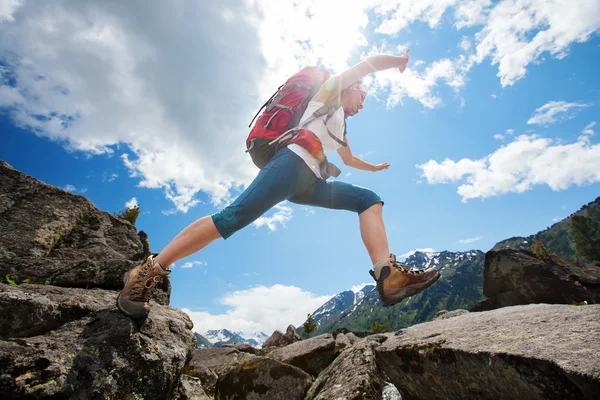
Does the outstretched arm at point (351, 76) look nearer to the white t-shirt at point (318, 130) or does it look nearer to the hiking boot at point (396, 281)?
the white t-shirt at point (318, 130)

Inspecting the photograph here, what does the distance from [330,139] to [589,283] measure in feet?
97.7

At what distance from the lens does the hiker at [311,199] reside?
11.4 ft

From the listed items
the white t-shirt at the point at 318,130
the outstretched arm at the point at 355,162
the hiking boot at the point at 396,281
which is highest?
the outstretched arm at the point at 355,162

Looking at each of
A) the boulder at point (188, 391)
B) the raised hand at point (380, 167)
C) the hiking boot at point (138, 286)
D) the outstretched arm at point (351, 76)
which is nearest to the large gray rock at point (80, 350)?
the hiking boot at point (138, 286)

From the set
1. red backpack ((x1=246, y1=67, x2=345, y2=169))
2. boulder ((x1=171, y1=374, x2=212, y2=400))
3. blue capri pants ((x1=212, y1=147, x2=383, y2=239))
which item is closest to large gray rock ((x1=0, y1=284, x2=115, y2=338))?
boulder ((x1=171, y1=374, x2=212, y2=400))

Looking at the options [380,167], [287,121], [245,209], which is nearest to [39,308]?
[245,209]

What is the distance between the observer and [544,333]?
2658 mm

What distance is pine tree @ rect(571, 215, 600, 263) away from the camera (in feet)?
233

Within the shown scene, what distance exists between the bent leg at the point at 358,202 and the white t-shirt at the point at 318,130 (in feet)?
1.16

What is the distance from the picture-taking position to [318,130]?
3.75 m

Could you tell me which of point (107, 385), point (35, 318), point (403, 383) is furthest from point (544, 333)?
point (35, 318)

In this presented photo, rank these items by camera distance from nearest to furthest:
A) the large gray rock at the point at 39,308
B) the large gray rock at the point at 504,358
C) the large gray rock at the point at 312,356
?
1. the large gray rock at the point at 504,358
2. the large gray rock at the point at 39,308
3. the large gray rock at the point at 312,356

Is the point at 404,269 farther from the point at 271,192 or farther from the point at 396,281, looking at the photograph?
the point at 271,192

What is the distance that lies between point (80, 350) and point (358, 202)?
3.39 meters
